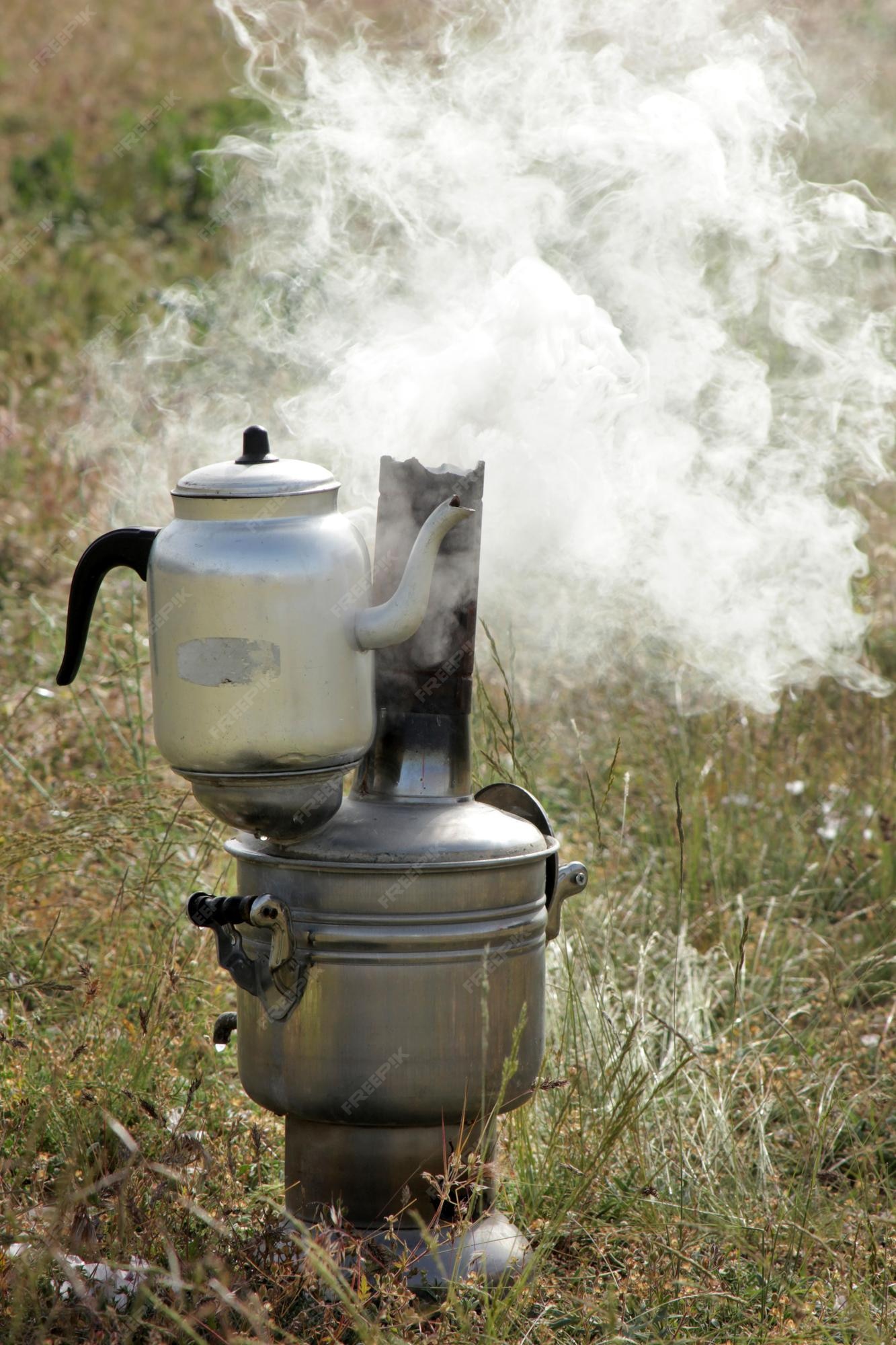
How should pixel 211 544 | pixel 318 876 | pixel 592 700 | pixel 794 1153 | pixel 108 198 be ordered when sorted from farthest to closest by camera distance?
pixel 108 198 → pixel 592 700 → pixel 794 1153 → pixel 318 876 → pixel 211 544

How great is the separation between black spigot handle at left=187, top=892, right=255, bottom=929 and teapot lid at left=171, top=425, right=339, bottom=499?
2.02ft

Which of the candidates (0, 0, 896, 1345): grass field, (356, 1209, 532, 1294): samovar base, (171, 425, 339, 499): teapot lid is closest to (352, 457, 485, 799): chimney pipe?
(171, 425, 339, 499): teapot lid

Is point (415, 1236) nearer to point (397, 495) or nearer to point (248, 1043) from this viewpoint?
point (248, 1043)

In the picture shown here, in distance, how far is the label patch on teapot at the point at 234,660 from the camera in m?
1.96

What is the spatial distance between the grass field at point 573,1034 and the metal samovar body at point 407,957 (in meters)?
0.12

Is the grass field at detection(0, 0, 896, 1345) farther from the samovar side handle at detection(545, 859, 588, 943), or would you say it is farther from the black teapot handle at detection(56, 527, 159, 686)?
the black teapot handle at detection(56, 527, 159, 686)

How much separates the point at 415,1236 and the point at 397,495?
3.96ft

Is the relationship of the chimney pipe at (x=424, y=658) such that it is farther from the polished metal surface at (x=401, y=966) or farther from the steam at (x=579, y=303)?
the steam at (x=579, y=303)

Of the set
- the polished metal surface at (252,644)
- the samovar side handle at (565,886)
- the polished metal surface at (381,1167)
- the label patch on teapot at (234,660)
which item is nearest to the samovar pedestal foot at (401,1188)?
the polished metal surface at (381,1167)

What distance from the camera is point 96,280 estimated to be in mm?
8484

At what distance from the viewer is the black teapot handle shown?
2.16m

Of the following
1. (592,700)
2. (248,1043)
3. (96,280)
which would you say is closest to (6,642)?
(592,700)

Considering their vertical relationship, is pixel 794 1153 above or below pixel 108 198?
below

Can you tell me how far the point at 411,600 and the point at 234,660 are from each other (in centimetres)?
28
